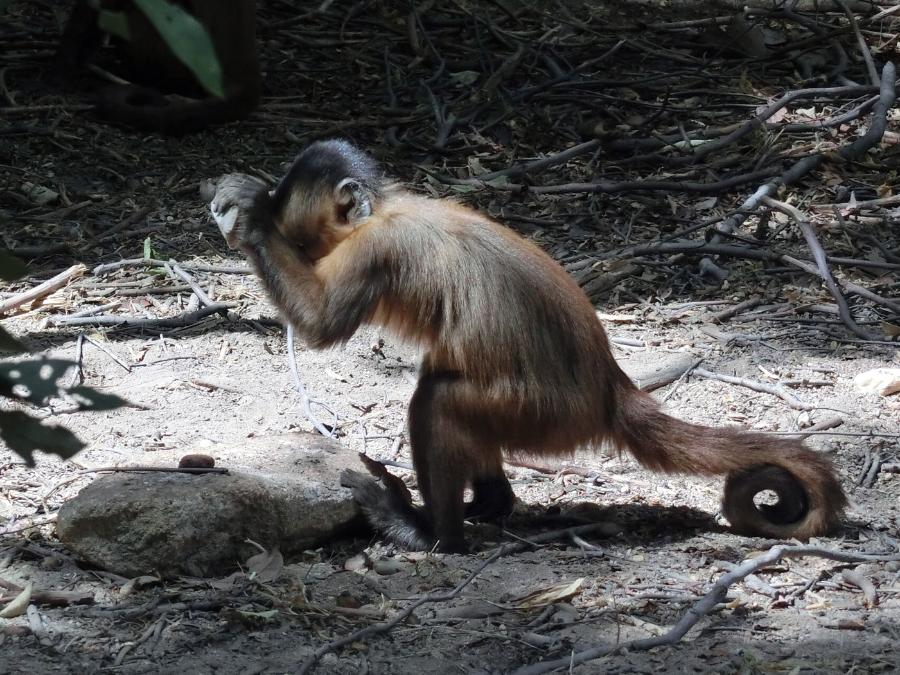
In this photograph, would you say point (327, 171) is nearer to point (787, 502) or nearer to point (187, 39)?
point (787, 502)

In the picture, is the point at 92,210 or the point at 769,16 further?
the point at 769,16

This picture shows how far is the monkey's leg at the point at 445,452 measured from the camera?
432 cm

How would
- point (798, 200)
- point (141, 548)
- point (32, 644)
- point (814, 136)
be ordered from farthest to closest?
point (814, 136), point (798, 200), point (141, 548), point (32, 644)

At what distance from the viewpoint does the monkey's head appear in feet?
15.7

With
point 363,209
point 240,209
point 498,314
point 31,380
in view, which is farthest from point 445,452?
point 31,380

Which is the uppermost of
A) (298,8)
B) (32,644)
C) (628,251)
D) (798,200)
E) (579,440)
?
(298,8)

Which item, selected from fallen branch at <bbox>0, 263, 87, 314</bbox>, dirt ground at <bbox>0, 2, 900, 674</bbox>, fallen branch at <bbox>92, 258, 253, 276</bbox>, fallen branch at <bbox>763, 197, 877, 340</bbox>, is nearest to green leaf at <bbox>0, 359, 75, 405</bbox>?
dirt ground at <bbox>0, 2, 900, 674</bbox>

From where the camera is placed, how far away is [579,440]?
4551mm

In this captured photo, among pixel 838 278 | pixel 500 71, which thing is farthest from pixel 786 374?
pixel 500 71

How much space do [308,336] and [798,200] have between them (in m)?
4.40

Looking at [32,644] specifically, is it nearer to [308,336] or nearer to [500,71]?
[308,336]

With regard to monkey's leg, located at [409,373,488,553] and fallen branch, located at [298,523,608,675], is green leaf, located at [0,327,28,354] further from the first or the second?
monkey's leg, located at [409,373,488,553]

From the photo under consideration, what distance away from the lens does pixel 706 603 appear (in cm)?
360

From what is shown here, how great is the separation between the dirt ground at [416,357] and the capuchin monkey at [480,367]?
0.72ft
